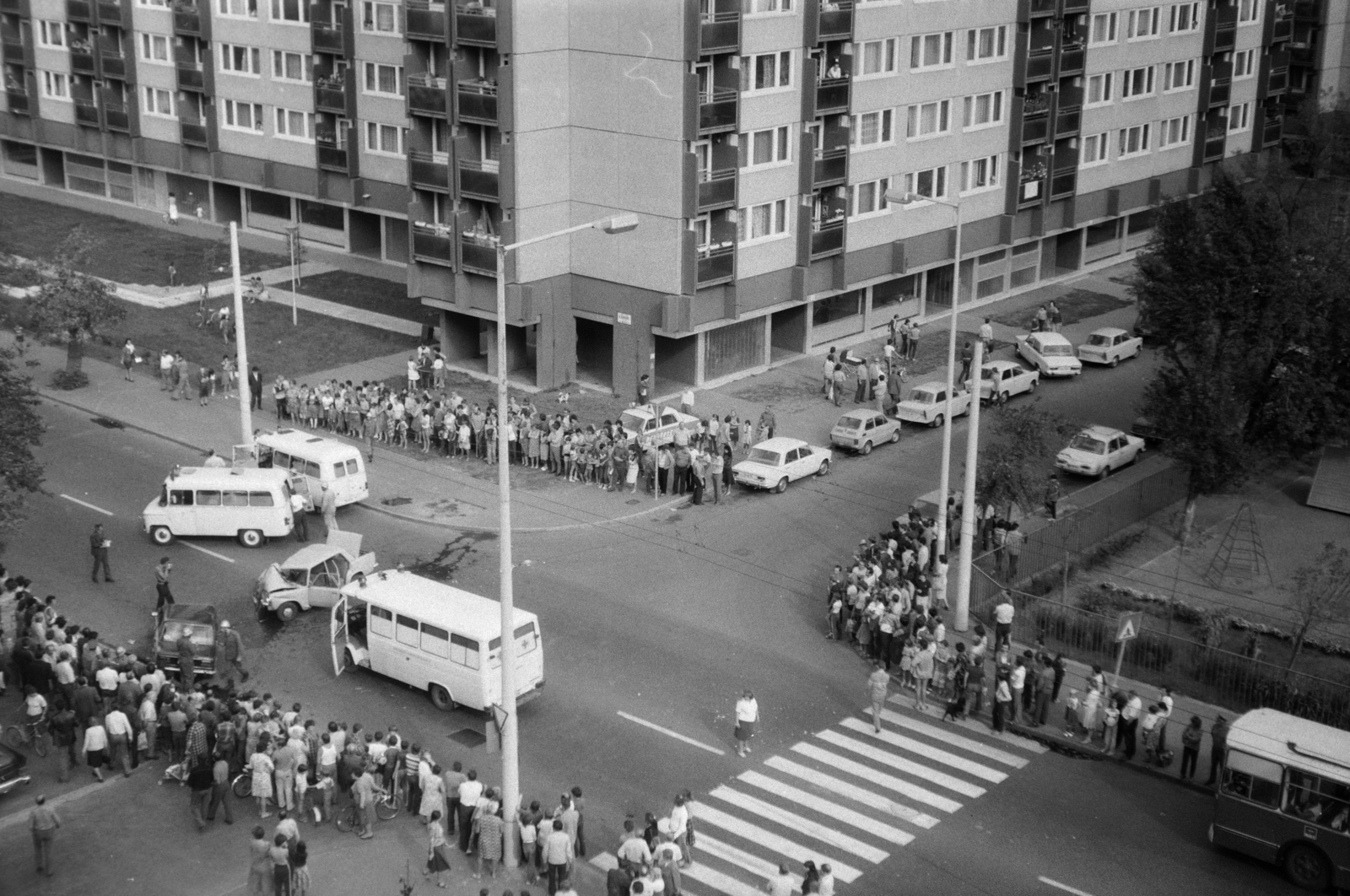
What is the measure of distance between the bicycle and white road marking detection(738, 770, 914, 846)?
13.8 m

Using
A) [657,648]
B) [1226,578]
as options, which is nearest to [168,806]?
[657,648]

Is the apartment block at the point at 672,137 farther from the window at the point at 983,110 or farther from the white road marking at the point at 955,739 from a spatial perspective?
the white road marking at the point at 955,739

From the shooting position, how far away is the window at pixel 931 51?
61094 mm

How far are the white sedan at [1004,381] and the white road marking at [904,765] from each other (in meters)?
24.2

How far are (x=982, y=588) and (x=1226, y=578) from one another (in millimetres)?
8168

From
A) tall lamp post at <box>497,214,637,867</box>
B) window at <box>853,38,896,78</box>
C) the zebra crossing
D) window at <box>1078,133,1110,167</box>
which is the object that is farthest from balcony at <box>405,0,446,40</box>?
the zebra crossing

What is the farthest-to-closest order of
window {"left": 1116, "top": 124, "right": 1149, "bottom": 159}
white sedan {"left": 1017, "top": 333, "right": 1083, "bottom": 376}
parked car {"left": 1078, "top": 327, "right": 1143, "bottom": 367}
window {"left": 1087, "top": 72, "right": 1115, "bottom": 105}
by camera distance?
window {"left": 1116, "top": 124, "right": 1149, "bottom": 159} → window {"left": 1087, "top": 72, "right": 1115, "bottom": 105} → parked car {"left": 1078, "top": 327, "right": 1143, "bottom": 367} → white sedan {"left": 1017, "top": 333, "right": 1083, "bottom": 376}

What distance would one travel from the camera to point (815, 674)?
117ft

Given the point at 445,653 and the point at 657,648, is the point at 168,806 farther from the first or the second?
the point at 657,648

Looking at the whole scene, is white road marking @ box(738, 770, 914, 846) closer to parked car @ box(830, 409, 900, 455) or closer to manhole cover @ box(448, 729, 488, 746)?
manhole cover @ box(448, 729, 488, 746)

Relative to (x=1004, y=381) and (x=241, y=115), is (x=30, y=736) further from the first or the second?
(x=241, y=115)

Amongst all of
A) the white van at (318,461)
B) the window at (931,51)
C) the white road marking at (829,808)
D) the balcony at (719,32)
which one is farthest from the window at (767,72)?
the white road marking at (829,808)

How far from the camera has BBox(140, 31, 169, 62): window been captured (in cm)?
7856

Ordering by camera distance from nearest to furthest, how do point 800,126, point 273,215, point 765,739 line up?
point 765,739 < point 800,126 < point 273,215
